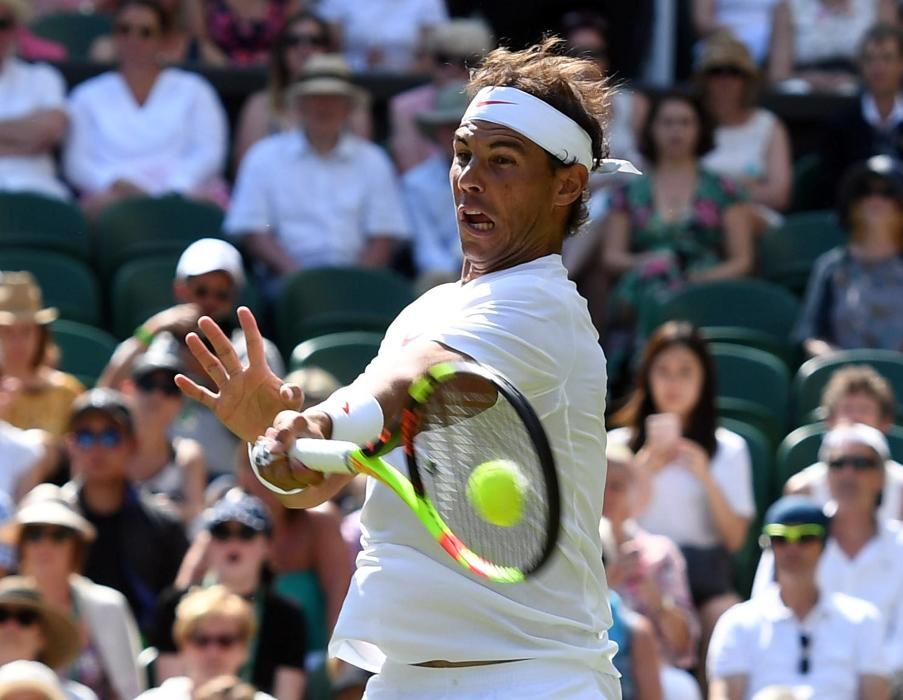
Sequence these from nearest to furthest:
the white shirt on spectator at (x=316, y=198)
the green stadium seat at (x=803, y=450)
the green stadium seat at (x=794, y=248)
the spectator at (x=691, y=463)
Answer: the spectator at (x=691, y=463)
the green stadium seat at (x=803, y=450)
the white shirt on spectator at (x=316, y=198)
the green stadium seat at (x=794, y=248)

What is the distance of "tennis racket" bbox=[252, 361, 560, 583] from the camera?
2830 mm

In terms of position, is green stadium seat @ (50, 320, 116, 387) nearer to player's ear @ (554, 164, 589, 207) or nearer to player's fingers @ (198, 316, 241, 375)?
player's fingers @ (198, 316, 241, 375)

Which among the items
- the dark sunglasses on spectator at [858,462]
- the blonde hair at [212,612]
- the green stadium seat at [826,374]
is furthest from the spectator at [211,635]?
the green stadium seat at [826,374]

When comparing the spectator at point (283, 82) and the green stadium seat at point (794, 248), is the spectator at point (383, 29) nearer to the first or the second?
the spectator at point (283, 82)

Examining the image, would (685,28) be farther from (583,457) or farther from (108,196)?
(583,457)

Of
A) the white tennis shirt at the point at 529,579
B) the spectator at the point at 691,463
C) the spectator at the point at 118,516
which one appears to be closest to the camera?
the white tennis shirt at the point at 529,579

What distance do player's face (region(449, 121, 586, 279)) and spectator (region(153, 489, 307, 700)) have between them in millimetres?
3027

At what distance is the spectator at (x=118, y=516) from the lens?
6559 millimetres

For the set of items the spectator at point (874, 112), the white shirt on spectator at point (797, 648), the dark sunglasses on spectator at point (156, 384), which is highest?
the spectator at point (874, 112)

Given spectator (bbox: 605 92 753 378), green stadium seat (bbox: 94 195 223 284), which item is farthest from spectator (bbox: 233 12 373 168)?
spectator (bbox: 605 92 753 378)

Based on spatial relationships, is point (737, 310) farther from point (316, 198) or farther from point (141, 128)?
point (141, 128)

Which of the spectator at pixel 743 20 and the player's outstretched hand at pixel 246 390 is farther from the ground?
the player's outstretched hand at pixel 246 390

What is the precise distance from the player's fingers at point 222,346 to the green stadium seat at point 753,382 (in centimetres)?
500

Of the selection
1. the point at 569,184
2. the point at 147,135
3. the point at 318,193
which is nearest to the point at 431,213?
the point at 318,193
